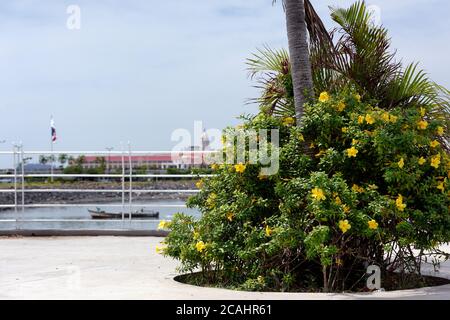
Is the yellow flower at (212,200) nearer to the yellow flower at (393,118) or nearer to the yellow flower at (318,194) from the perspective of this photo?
the yellow flower at (318,194)

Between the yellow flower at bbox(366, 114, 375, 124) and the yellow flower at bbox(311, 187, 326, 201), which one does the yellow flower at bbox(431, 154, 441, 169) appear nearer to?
the yellow flower at bbox(366, 114, 375, 124)

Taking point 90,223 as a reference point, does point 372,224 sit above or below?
above

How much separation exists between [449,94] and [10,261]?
20.5ft

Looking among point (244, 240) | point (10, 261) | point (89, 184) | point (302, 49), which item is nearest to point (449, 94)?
point (302, 49)

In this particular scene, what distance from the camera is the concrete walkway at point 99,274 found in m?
6.73

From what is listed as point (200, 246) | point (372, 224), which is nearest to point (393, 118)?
point (372, 224)

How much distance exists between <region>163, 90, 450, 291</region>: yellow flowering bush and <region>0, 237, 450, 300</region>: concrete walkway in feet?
1.66

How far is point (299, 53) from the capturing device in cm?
805

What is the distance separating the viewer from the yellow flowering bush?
6.97m

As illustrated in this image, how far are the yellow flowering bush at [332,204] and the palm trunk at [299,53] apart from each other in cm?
19

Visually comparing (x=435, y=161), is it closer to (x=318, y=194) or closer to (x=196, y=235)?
(x=318, y=194)

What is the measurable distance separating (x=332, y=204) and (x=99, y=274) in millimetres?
3135

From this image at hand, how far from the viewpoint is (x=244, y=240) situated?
7.41 metres

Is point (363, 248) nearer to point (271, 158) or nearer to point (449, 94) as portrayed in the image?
point (271, 158)
